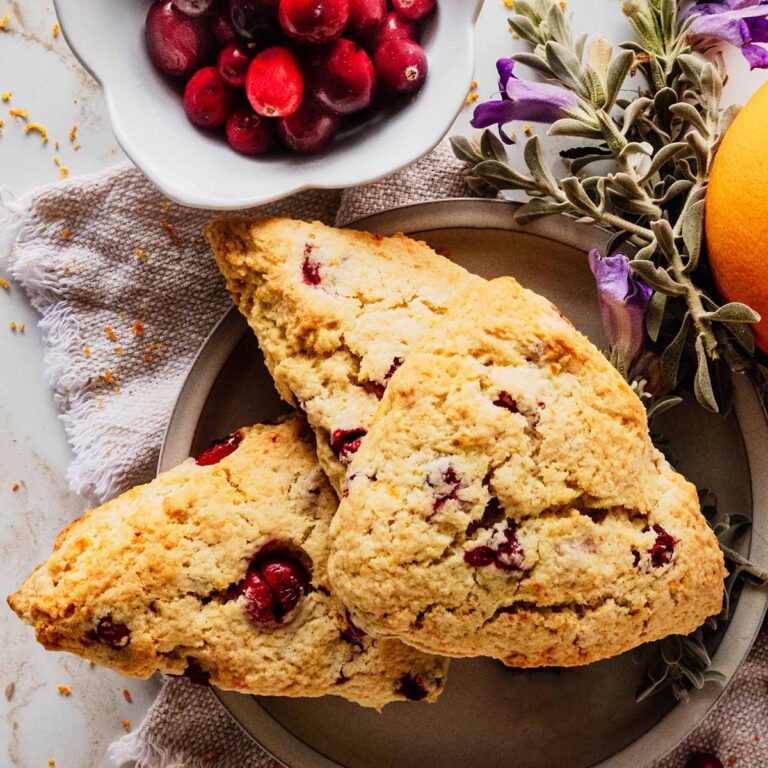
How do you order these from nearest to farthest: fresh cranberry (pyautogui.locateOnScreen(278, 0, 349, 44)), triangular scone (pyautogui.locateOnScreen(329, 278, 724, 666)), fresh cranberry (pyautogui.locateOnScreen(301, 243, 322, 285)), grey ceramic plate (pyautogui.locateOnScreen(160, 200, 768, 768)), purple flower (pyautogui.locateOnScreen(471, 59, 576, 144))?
1. triangular scone (pyautogui.locateOnScreen(329, 278, 724, 666))
2. fresh cranberry (pyautogui.locateOnScreen(278, 0, 349, 44))
3. fresh cranberry (pyautogui.locateOnScreen(301, 243, 322, 285))
4. purple flower (pyautogui.locateOnScreen(471, 59, 576, 144))
5. grey ceramic plate (pyautogui.locateOnScreen(160, 200, 768, 768))

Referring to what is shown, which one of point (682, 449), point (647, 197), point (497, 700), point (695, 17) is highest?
point (695, 17)

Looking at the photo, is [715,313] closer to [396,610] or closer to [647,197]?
[647,197]

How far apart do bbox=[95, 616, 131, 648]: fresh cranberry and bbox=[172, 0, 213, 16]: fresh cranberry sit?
42.6 inches

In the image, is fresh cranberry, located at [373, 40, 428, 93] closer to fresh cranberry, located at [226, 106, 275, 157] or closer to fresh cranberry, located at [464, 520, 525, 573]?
fresh cranberry, located at [226, 106, 275, 157]

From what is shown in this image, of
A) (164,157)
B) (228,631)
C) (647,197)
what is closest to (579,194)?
(647,197)

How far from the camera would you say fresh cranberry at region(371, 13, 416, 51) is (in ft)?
5.37

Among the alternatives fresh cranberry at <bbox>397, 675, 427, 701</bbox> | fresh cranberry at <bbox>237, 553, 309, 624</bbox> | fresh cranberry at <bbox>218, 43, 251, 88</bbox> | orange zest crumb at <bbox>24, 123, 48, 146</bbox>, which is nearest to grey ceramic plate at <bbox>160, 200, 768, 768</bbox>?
fresh cranberry at <bbox>397, 675, 427, 701</bbox>

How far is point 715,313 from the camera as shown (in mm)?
1620

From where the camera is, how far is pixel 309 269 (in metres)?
1.63

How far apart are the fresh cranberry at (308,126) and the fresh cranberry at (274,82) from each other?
0.04 metres

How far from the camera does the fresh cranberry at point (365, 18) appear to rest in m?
1.60

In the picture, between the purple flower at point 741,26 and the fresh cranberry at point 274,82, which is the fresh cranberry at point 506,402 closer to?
the fresh cranberry at point 274,82

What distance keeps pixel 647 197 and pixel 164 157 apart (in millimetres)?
925

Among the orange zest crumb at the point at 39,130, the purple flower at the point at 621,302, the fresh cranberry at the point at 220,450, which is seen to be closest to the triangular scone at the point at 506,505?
the purple flower at the point at 621,302
